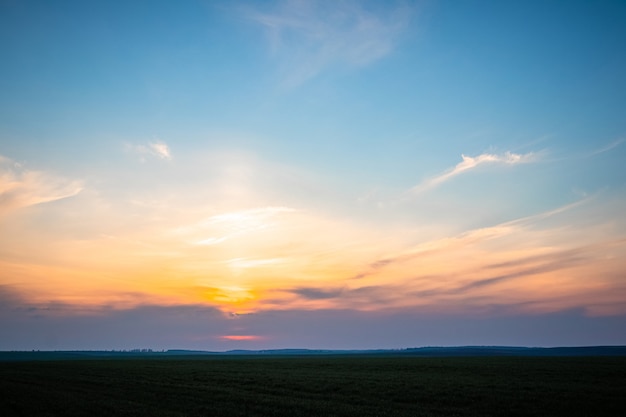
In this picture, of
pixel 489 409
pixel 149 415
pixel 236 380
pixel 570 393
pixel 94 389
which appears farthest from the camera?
pixel 236 380

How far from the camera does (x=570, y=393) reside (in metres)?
28.5

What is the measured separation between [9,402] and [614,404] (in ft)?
117

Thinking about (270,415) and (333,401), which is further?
(333,401)

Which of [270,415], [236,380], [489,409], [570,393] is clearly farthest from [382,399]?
[236,380]

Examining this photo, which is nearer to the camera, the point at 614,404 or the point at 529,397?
the point at 614,404

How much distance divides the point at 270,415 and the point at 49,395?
17489mm

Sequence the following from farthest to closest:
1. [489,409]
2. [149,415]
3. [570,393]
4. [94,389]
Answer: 1. [94,389]
2. [570,393]
3. [489,409]
4. [149,415]

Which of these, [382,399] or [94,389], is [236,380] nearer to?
[94,389]

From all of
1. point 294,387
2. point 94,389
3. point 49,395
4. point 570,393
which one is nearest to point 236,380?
point 294,387

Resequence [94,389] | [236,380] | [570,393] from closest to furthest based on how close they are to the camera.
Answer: [570,393] < [94,389] < [236,380]

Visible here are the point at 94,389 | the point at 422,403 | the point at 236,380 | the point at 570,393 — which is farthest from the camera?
the point at 236,380

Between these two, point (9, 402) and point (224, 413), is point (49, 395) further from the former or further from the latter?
point (224, 413)

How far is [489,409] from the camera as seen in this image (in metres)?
23.6

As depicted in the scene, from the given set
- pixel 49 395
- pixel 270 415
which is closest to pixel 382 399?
pixel 270 415
